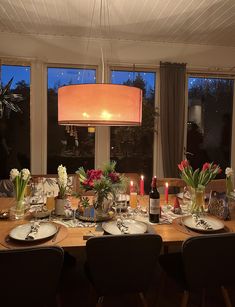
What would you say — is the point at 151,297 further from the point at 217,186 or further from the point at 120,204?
the point at 217,186

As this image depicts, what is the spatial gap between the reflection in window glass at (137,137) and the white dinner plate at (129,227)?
7.87 ft

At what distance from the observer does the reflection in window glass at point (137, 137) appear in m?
4.25

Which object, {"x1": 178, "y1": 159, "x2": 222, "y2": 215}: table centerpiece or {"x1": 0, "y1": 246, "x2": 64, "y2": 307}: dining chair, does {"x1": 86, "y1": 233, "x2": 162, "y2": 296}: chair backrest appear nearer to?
{"x1": 0, "y1": 246, "x2": 64, "y2": 307}: dining chair

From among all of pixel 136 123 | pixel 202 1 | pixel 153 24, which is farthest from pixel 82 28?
pixel 136 123

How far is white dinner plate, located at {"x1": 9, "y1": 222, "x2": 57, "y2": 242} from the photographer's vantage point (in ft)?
5.72

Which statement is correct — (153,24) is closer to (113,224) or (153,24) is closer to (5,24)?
(5,24)

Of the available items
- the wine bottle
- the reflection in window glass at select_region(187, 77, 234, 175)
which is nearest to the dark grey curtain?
the reflection in window glass at select_region(187, 77, 234, 175)

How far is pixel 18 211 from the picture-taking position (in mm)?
2117

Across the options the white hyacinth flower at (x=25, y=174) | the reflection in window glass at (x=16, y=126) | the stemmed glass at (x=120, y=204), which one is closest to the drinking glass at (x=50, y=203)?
the white hyacinth flower at (x=25, y=174)

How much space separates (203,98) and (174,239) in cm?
319

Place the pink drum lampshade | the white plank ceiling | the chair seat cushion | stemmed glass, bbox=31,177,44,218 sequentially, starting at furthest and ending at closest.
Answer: the white plank ceiling < stemmed glass, bbox=31,177,44,218 < the chair seat cushion < the pink drum lampshade

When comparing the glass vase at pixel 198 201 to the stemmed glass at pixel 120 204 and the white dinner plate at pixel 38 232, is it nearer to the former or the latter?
the stemmed glass at pixel 120 204

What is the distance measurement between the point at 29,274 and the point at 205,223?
3.92 ft

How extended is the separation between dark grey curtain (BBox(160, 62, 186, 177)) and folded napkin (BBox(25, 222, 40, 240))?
266cm
